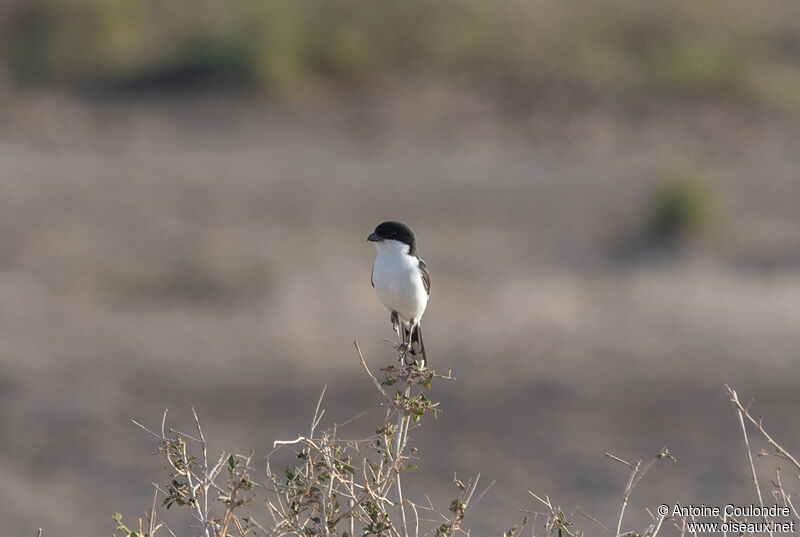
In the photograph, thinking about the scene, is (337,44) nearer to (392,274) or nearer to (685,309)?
(685,309)

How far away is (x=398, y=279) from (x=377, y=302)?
925 centimetres

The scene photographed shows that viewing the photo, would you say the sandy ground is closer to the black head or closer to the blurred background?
the blurred background

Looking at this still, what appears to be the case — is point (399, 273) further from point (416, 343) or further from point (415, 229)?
point (415, 229)

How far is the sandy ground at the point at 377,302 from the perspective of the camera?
12750 millimetres

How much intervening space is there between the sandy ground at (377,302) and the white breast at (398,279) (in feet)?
17.1

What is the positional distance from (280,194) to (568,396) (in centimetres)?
809

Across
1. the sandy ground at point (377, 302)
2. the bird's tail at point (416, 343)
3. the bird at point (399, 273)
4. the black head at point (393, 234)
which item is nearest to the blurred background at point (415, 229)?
the sandy ground at point (377, 302)

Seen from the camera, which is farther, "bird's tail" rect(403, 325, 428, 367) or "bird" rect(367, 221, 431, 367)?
"bird's tail" rect(403, 325, 428, 367)

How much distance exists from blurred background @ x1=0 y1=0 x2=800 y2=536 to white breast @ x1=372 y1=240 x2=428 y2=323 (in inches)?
203

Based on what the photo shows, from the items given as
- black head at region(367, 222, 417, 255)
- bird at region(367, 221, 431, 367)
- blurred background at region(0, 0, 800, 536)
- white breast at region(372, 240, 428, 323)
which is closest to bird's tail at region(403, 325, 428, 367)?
bird at region(367, 221, 431, 367)

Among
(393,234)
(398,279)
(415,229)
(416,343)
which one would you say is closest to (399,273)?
(398,279)

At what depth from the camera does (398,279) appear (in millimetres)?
6570

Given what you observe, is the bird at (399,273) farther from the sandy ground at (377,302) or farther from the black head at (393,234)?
the sandy ground at (377,302)

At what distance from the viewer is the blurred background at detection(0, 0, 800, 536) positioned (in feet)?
42.7
